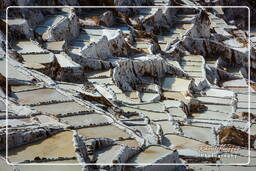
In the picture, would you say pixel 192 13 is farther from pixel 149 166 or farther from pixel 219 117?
pixel 149 166

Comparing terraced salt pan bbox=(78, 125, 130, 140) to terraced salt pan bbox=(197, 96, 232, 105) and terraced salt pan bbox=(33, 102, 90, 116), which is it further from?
terraced salt pan bbox=(197, 96, 232, 105)

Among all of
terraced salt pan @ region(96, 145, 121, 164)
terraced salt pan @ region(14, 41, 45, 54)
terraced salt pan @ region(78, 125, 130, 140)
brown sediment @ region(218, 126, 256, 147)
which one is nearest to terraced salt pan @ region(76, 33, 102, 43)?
terraced salt pan @ region(14, 41, 45, 54)

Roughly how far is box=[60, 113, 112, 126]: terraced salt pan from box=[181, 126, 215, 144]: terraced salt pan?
4507mm

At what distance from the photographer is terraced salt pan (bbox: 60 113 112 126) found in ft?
49.5

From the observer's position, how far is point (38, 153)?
471 inches

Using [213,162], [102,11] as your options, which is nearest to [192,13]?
[102,11]

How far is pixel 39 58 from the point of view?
69.5 ft

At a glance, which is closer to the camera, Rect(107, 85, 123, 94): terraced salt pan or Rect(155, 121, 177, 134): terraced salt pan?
Rect(155, 121, 177, 134): terraced salt pan

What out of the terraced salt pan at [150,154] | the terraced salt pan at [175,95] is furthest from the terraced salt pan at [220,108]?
the terraced salt pan at [150,154]

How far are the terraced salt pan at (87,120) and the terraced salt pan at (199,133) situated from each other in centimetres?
451

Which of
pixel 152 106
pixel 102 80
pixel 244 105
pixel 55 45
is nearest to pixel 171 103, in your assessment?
pixel 152 106

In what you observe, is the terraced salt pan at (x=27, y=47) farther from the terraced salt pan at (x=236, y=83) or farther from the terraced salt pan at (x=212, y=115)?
the terraced salt pan at (x=236, y=83)

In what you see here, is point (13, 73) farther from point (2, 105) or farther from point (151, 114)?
point (151, 114)

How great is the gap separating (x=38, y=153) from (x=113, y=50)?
16299mm
